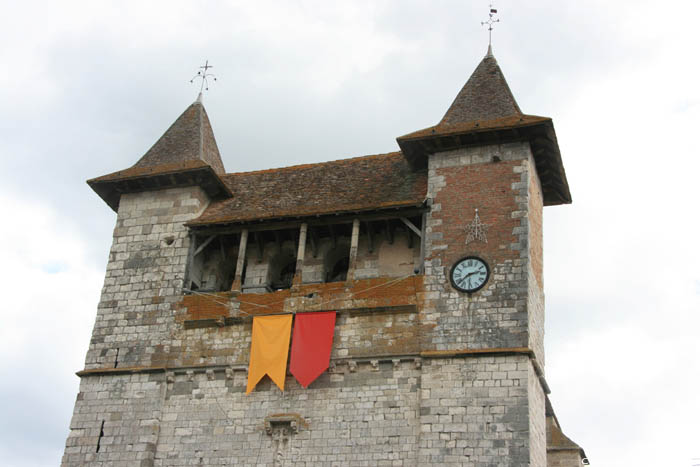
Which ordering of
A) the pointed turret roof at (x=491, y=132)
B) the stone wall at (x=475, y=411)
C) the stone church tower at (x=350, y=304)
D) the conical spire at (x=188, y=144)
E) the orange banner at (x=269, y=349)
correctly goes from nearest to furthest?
the stone wall at (x=475, y=411)
the stone church tower at (x=350, y=304)
the orange banner at (x=269, y=349)
the pointed turret roof at (x=491, y=132)
the conical spire at (x=188, y=144)

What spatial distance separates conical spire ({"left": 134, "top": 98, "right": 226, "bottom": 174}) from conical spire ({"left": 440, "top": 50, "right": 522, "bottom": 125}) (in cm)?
624

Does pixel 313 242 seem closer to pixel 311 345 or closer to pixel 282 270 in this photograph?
pixel 282 270

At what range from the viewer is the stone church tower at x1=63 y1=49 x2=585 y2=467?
19.8 metres

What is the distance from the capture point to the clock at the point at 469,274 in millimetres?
20609

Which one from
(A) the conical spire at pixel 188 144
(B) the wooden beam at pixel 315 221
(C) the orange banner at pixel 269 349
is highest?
(A) the conical spire at pixel 188 144

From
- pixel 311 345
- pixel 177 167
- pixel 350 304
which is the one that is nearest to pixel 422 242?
pixel 350 304

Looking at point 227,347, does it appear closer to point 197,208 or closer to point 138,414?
point 138,414

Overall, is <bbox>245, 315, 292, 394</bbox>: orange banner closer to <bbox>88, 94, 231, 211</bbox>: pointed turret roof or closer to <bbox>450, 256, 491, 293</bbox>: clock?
<bbox>450, 256, 491, 293</bbox>: clock

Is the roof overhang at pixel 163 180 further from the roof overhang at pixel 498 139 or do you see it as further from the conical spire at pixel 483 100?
the conical spire at pixel 483 100

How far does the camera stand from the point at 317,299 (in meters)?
21.6

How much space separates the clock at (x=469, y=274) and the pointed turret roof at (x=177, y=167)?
6691 mm

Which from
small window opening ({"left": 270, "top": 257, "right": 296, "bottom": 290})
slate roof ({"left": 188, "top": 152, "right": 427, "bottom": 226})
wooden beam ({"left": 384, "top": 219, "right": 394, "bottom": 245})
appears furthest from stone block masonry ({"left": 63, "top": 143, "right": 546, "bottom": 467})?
slate roof ({"left": 188, "top": 152, "right": 427, "bottom": 226})

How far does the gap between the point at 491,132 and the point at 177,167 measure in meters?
7.61

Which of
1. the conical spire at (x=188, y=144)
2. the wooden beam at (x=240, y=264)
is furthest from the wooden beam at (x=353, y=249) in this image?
the conical spire at (x=188, y=144)
